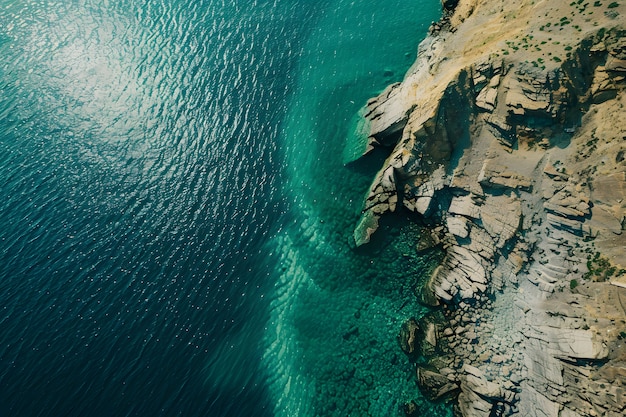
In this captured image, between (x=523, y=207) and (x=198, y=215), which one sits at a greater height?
(x=198, y=215)

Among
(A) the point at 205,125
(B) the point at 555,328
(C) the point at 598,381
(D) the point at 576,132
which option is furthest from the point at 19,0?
(C) the point at 598,381

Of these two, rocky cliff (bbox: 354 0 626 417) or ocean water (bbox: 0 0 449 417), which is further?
ocean water (bbox: 0 0 449 417)

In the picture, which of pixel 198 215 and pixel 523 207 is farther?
pixel 198 215

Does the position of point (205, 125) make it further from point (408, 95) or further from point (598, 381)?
point (598, 381)

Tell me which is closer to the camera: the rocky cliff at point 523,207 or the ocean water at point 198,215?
the rocky cliff at point 523,207
